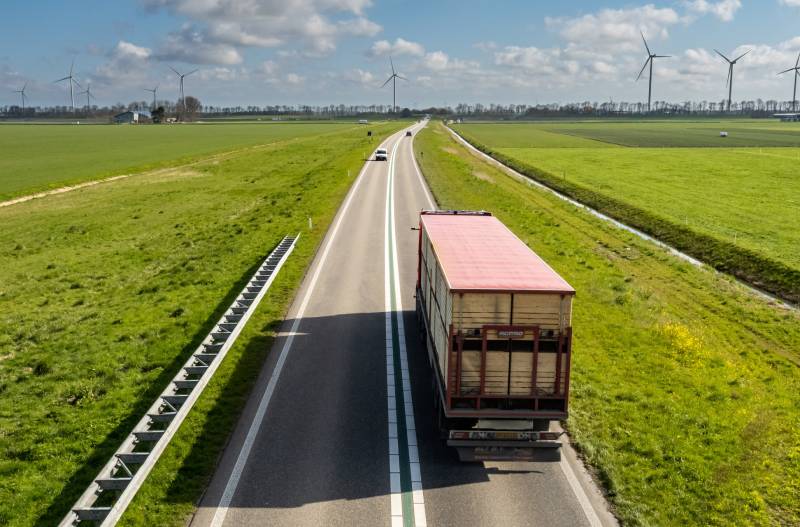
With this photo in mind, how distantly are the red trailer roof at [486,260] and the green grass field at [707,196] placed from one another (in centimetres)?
1702

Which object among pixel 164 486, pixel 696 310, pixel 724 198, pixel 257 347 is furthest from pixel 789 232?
pixel 164 486

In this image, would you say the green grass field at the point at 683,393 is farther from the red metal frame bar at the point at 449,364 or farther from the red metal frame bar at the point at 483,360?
the red metal frame bar at the point at 449,364

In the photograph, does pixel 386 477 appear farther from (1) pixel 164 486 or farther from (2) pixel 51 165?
(2) pixel 51 165

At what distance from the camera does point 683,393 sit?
1714 cm

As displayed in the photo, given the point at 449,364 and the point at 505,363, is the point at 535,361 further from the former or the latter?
the point at 449,364

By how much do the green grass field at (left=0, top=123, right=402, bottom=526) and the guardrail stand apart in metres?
0.51

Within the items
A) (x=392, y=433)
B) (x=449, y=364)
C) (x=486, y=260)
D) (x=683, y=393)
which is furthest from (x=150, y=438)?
(x=683, y=393)

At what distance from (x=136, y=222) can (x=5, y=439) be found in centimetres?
3292

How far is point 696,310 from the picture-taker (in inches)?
979

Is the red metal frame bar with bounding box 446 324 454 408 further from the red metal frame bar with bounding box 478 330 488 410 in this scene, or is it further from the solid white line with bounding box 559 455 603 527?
the solid white line with bounding box 559 455 603 527

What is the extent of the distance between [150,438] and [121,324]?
431 inches

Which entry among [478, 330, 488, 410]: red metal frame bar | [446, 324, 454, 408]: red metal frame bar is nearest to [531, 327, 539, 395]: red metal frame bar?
[478, 330, 488, 410]: red metal frame bar

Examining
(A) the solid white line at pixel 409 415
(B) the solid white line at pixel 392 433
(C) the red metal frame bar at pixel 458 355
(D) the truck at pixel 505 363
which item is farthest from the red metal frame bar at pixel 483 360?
(B) the solid white line at pixel 392 433

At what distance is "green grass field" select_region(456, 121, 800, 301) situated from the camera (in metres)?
33.8
